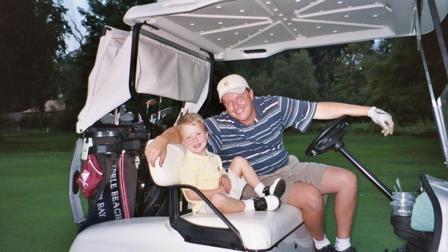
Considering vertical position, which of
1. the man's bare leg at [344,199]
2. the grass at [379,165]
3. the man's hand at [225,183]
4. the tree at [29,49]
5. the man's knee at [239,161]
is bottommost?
the grass at [379,165]

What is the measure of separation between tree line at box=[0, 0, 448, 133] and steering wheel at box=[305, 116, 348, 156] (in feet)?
7.14

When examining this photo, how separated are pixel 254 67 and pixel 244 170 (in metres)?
3.09

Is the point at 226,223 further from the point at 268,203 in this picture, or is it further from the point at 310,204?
the point at 310,204

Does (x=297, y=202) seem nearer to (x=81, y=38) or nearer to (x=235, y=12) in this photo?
(x=235, y=12)

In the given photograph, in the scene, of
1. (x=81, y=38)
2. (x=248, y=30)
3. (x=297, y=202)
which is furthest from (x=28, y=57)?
(x=297, y=202)

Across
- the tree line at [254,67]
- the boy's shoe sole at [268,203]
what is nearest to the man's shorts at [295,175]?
the boy's shoe sole at [268,203]

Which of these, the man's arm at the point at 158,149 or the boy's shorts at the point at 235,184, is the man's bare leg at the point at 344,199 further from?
the man's arm at the point at 158,149

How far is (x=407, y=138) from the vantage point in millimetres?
5461

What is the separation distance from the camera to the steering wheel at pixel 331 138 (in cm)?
227

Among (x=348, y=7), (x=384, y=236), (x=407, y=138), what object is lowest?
(x=384, y=236)

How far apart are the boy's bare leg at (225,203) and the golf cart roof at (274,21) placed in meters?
0.79

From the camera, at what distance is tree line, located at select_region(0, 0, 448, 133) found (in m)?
5.32

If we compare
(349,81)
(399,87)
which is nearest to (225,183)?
(349,81)

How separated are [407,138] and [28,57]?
4.79 metres
